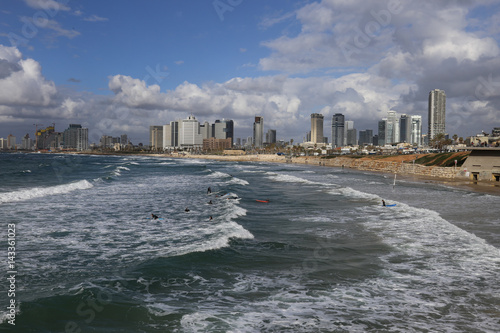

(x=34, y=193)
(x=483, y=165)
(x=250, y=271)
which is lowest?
(x=34, y=193)

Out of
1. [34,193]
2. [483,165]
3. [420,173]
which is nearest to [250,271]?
[34,193]

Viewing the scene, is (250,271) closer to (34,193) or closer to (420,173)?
(34,193)

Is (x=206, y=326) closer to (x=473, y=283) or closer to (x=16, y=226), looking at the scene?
(x=473, y=283)

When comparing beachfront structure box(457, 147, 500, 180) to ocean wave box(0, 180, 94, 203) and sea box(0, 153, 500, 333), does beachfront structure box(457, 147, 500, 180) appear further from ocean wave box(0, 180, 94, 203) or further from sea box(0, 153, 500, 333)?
ocean wave box(0, 180, 94, 203)

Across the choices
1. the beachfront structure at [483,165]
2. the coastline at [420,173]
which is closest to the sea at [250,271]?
the coastline at [420,173]

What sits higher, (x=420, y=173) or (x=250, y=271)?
(x=420, y=173)

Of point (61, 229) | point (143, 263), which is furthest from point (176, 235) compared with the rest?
point (61, 229)

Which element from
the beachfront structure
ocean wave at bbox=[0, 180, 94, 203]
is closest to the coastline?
the beachfront structure

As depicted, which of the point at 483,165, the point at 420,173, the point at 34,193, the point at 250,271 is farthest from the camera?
the point at 420,173
